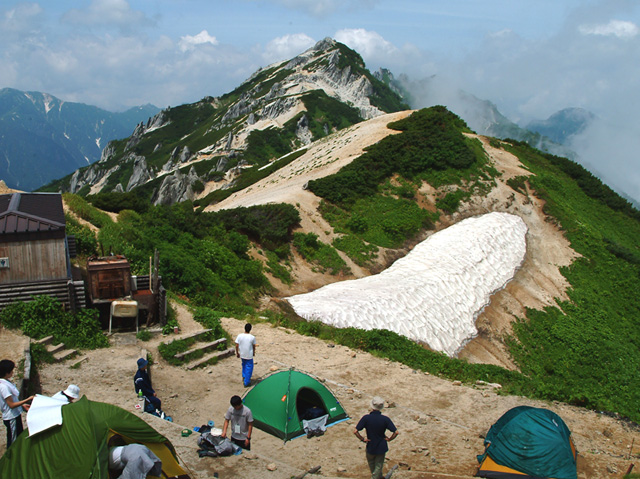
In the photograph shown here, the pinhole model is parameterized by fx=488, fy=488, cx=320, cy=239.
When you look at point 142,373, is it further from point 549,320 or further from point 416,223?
point 416,223

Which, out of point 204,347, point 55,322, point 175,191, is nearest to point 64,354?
point 55,322

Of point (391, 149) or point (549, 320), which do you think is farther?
point (391, 149)

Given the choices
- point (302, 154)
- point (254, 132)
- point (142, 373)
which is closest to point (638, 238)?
point (302, 154)

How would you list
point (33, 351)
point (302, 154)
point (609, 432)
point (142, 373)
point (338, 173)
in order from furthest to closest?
point (302, 154), point (338, 173), point (33, 351), point (609, 432), point (142, 373)

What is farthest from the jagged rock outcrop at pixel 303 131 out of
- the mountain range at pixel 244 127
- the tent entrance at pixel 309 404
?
the tent entrance at pixel 309 404

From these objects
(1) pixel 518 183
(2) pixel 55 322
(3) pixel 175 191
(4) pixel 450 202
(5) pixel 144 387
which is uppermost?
(3) pixel 175 191

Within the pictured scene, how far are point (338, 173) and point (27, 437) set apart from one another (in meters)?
31.3

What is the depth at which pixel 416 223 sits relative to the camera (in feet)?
109

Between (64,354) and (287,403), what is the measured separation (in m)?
6.21

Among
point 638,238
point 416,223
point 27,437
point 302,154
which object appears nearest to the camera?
point 27,437

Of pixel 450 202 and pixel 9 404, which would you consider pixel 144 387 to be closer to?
pixel 9 404

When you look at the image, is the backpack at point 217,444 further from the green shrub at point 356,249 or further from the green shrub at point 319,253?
the green shrub at point 356,249

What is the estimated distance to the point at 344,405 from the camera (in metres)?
11.7

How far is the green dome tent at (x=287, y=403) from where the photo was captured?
9.90 m
